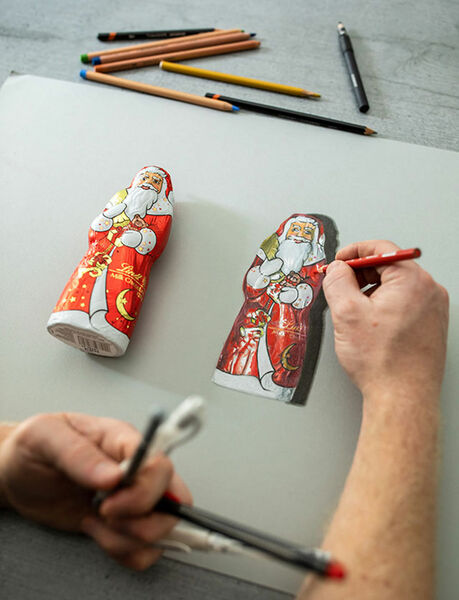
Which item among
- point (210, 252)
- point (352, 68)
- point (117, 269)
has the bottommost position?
point (117, 269)

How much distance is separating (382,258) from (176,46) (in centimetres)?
77

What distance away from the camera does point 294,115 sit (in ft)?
3.47

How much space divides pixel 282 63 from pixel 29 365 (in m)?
0.89

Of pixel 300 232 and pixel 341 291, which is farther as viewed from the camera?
pixel 300 232

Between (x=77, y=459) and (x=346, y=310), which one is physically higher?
(x=346, y=310)

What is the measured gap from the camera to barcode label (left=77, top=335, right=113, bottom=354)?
0.75 metres

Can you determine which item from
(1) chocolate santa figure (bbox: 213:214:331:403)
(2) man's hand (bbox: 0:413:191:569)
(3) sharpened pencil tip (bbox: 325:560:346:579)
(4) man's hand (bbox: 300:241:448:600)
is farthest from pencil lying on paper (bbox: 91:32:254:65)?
(3) sharpened pencil tip (bbox: 325:560:346:579)

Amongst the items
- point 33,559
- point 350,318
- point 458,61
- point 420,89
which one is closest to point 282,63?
point 420,89

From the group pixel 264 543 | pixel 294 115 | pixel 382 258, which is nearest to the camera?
pixel 264 543

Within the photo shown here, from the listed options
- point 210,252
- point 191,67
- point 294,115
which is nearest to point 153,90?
point 191,67

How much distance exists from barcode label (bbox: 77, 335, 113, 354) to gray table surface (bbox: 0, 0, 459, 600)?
652 millimetres

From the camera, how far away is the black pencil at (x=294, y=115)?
3.39 ft

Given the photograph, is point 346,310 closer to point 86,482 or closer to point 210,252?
point 210,252

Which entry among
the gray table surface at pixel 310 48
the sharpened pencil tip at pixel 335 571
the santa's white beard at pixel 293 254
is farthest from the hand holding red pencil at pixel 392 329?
the gray table surface at pixel 310 48
